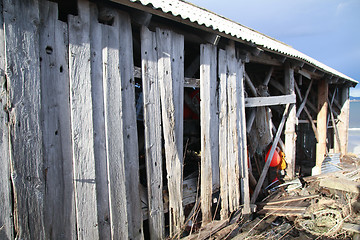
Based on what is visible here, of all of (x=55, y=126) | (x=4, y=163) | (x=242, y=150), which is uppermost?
(x=55, y=126)

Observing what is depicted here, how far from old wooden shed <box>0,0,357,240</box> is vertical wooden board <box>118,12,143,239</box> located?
12 mm

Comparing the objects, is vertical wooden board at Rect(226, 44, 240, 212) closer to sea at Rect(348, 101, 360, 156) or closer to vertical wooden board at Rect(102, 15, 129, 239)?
vertical wooden board at Rect(102, 15, 129, 239)

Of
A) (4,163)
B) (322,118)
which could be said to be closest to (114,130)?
(4,163)

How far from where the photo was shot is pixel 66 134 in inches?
79.3

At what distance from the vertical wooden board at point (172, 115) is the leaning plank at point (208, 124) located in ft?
1.40

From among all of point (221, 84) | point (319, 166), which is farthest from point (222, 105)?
point (319, 166)

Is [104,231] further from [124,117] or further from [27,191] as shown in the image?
[124,117]

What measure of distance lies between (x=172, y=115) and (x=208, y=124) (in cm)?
70

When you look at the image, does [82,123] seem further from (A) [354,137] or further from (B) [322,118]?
(A) [354,137]

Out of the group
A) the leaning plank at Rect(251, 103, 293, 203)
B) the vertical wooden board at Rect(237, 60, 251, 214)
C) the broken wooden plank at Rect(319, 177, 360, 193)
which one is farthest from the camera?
the leaning plank at Rect(251, 103, 293, 203)

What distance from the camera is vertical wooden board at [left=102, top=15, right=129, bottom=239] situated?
226 centimetres

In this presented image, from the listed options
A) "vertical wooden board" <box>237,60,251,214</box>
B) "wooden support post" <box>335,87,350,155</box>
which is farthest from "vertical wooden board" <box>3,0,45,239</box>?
"wooden support post" <box>335,87,350,155</box>

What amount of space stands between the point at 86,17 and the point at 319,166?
7.97 meters

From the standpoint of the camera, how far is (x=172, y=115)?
9.33 ft
